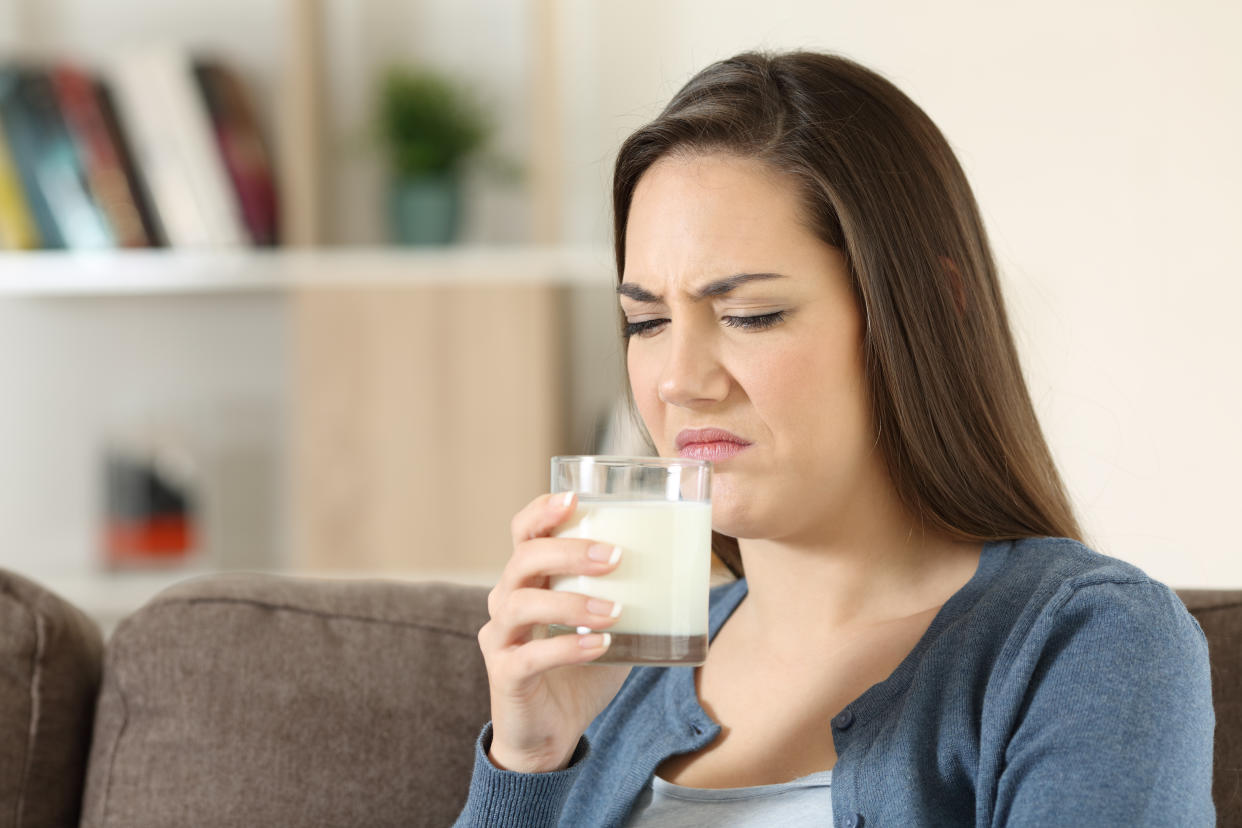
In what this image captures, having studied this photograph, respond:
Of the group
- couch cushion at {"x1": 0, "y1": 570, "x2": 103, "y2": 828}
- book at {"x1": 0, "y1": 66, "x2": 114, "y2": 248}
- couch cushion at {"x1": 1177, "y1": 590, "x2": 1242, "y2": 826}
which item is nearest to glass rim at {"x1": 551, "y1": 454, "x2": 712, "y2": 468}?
couch cushion at {"x1": 1177, "y1": 590, "x2": 1242, "y2": 826}

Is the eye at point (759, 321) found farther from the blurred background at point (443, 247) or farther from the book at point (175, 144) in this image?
the book at point (175, 144)

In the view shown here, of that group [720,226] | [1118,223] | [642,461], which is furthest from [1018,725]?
[1118,223]

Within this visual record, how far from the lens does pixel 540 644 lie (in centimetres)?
104

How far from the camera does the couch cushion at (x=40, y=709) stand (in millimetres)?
1399

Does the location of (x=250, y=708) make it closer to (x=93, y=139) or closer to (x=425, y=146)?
(x=425, y=146)

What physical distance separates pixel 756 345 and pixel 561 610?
32 cm

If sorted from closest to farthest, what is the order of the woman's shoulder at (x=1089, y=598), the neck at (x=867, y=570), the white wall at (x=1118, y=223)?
the woman's shoulder at (x=1089, y=598) → the neck at (x=867, y=570) → the white wall at (x=1118, y=223)

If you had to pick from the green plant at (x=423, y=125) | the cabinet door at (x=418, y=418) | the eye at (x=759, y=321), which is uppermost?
the green plant at (x=423, y=125)

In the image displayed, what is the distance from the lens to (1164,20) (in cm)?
285

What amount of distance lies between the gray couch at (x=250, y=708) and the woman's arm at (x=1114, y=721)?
40cm

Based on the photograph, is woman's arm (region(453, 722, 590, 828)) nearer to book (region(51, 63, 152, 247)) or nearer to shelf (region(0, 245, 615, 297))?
shelf (region(0, 245, 615, 297))

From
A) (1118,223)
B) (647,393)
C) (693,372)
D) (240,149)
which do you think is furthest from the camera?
(240,149)

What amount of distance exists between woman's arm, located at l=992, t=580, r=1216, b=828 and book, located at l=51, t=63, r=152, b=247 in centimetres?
257

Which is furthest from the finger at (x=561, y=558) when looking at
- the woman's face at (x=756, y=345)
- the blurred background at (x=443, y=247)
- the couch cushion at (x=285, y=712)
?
the blurred background at (x=443, y=247)
